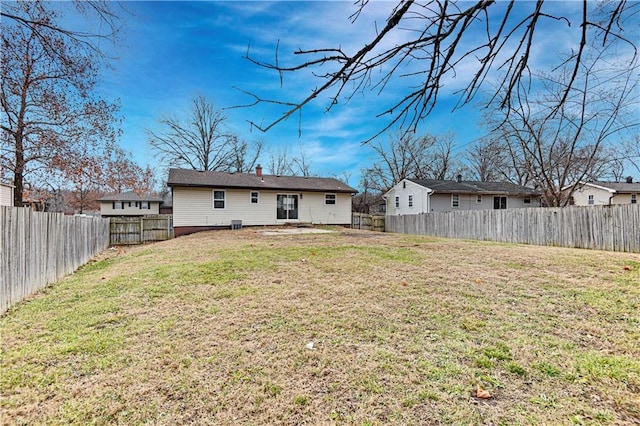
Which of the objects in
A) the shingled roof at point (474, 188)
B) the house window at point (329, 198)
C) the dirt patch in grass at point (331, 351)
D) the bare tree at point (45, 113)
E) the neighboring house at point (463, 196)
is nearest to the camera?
the dirt patch in grass at point (331, 351)

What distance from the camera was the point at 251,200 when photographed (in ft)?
57.2

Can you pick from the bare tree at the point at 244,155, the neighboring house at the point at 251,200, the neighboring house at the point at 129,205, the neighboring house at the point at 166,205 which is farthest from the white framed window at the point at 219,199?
the neighboring house at the point at 129,205

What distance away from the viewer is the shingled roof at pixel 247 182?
1608 cm

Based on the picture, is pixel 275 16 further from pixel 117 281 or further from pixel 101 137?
pixel 101 137

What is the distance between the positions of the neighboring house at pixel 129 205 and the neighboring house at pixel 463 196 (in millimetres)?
30974

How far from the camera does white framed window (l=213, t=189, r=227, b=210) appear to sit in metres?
16.6

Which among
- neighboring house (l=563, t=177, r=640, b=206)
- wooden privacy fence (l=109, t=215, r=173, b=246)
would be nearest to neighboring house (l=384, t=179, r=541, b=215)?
neighboring house (l=563, t=177, r=640, b=206)

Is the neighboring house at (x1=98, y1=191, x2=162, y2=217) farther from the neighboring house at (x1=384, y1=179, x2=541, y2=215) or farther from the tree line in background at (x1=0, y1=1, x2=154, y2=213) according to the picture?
the neighboring house at (x1=384, y1=179, x2=541, y2=215)

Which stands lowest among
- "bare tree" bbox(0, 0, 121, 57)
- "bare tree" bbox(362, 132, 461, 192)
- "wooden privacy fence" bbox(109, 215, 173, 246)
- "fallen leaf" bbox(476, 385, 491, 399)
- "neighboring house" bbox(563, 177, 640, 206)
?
"fallen leaf" bbox(476, 385, 491, 399)

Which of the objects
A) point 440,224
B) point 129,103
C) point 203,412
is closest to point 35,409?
point 203,412

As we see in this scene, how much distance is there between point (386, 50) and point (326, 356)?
2.47m

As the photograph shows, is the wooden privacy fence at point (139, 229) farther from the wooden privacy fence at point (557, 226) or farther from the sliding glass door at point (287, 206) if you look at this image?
the wooden privacy fence at point (557, 226)

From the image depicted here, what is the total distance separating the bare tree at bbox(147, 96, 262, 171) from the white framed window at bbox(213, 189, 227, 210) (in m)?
11.4

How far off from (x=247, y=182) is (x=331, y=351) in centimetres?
1573
